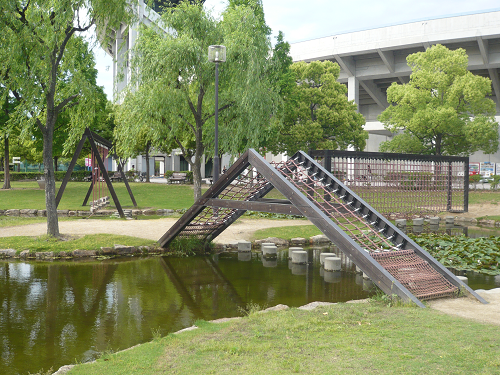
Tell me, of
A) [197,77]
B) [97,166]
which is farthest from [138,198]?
[197,77]

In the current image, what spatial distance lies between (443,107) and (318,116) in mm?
7682

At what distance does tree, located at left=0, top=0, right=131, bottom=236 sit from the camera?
1083 cm

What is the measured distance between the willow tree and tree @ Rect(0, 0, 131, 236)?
3.82 m

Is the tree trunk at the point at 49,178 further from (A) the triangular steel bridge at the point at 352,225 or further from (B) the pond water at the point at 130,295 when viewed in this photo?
(A) the triangular steel bridge at the point at 352,225

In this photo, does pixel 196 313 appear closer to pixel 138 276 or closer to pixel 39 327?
pixel 39 327

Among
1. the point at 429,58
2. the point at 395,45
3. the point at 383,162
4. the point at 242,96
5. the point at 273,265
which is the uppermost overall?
the point at 395,45

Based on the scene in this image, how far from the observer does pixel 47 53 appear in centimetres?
1125

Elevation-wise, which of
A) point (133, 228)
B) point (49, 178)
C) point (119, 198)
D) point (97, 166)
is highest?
point (97, 166)

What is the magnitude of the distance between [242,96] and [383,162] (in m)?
5.96

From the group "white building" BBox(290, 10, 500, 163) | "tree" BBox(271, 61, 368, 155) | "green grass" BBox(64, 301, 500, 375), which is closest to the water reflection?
"green grass" BBox(64, 301, 500, 375)

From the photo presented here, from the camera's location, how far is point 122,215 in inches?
709

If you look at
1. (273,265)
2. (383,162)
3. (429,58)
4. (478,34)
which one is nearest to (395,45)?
(478,34)

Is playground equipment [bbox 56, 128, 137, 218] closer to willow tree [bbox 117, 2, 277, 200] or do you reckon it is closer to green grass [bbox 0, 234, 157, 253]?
willow tree [bbox 117, 2, 277, 200]

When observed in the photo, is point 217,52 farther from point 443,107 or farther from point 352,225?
point 443,107
